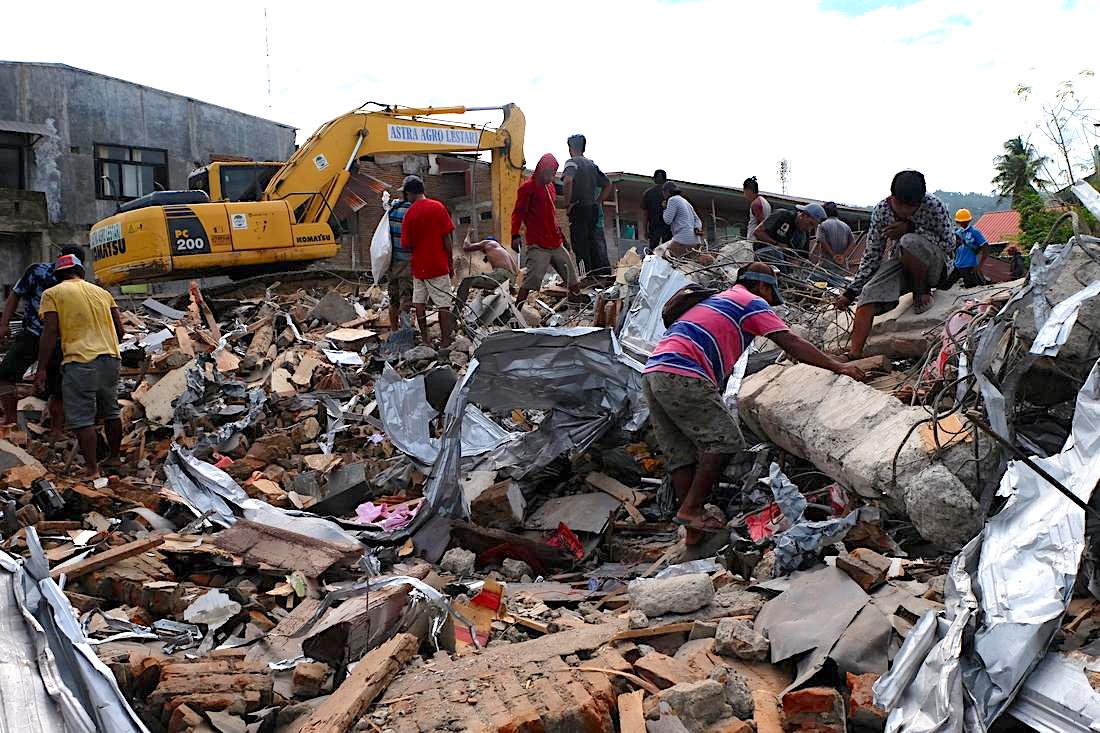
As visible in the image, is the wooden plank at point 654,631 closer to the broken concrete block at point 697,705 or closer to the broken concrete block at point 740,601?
the broken concrete block at point 740,601

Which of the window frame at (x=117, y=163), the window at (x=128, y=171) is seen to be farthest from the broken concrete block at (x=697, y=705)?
the window frame at (x=117, y=163)

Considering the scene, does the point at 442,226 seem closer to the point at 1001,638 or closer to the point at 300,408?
the point at 300,408

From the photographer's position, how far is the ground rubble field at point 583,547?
313 centimetres

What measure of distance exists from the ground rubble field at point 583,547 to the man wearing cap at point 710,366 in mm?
326

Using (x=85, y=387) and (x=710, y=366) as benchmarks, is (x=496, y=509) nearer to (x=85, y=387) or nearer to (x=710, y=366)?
(x=710, y=366)

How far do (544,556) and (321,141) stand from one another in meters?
9.01

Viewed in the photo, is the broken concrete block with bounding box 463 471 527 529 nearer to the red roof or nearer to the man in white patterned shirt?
the man in white patterned shirt

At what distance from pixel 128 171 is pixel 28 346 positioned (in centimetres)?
1718

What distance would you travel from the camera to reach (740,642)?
3.51 m

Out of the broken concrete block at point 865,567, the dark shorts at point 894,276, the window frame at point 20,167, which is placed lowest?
the broken concrete block at point 865,567

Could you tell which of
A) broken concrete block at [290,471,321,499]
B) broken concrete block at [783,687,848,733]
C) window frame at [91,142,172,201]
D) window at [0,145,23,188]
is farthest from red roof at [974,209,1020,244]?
broken concrete block at [783,687,848,733]

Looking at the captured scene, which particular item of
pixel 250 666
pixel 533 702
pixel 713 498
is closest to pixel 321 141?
pixel 713 498

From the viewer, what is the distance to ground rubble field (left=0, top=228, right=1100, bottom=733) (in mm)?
3133

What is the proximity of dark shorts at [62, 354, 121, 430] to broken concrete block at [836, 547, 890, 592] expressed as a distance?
584 centimetres
